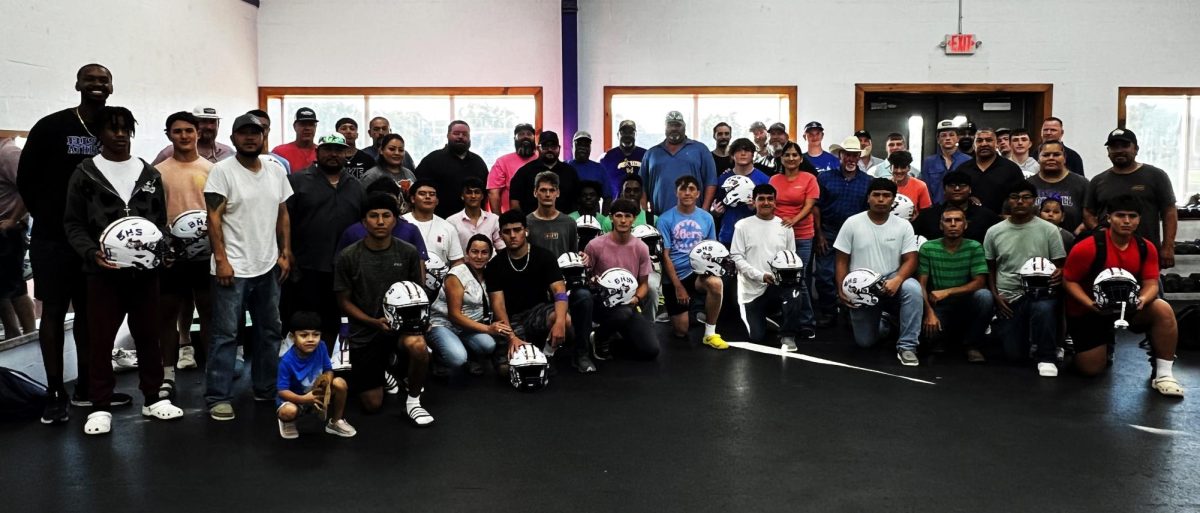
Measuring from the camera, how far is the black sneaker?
4.20 m

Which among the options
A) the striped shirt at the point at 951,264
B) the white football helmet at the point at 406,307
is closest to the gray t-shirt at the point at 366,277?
the white football helmet at the point at 406,307

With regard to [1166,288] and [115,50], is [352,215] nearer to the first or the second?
[115,50]

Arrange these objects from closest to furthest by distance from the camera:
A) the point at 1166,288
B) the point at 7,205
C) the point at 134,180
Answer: the point at 134,180 < the point at 7,205 < the point at 1166,288

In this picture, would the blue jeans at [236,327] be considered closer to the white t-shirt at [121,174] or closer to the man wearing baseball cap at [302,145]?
the white t-shirt at [121,174]

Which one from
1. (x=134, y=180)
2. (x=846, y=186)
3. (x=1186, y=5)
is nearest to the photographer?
(x=134, y=180)

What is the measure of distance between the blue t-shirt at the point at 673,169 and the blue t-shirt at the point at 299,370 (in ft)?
11.9

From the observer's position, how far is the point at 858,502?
3.18 meters

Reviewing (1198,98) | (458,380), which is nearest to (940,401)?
(458,380)

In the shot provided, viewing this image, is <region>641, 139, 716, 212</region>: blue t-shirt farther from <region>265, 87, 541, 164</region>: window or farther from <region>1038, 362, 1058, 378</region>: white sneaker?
<region>265, 87, 541, 164</region>: window

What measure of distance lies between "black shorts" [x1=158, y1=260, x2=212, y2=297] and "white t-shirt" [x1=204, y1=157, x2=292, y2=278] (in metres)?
0.51

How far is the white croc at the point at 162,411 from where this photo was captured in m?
4.27

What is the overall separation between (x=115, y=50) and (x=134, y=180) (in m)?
3.58

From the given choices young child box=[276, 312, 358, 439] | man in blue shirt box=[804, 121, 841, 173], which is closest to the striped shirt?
man in blue shirt box=[804, 121, 841, 173]

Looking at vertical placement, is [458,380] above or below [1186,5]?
below
